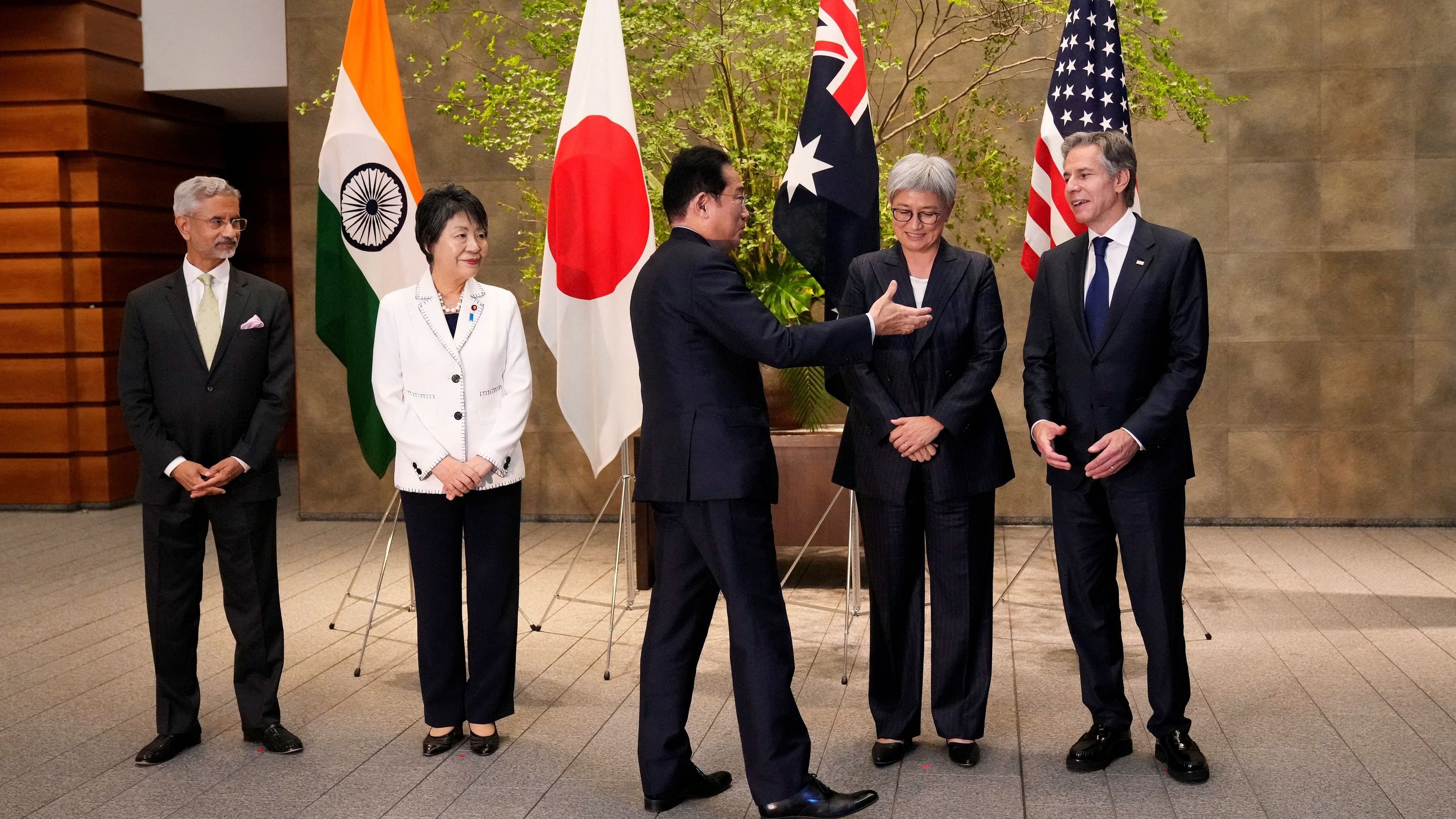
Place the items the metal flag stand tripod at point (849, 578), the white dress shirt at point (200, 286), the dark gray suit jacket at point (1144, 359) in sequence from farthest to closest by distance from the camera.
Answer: the metal flag stand tripod at point (849, 578)
the white dress shirt at point (200, 286)
the dark gray suit jacket at point (1144, 359)

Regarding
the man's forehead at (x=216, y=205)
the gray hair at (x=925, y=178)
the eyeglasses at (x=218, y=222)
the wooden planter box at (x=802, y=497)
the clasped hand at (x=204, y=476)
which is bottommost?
the wooden planter box at (x=802, y=497)

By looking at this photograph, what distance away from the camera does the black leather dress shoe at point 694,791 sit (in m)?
3.17

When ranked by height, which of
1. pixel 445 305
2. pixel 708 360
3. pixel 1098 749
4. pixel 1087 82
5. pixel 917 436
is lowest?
pixel 1098 749

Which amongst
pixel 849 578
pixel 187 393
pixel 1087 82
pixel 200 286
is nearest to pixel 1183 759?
pixel 849 578

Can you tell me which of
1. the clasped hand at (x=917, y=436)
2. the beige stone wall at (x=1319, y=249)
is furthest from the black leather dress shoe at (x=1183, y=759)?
the beige stone wall at (x=1319, y=249)

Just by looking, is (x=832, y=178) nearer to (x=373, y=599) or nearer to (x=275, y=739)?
(x=275, y=739)

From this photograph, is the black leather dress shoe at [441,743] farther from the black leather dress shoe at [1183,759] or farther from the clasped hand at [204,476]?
the black leather dress shoe at [1183,759]

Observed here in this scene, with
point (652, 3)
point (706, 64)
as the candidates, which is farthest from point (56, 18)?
point (652, 3)

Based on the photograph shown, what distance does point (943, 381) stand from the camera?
3.48m

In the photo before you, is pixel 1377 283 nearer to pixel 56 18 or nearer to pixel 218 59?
pixel 218 59

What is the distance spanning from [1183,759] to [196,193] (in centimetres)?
303

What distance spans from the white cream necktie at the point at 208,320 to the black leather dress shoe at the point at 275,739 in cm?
105

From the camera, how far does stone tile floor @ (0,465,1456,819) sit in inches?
127

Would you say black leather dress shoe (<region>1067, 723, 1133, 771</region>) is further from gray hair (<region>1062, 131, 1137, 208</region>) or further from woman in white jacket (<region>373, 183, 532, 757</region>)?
woman in white jacket (<region>373, 183, 532, 757</region>)
